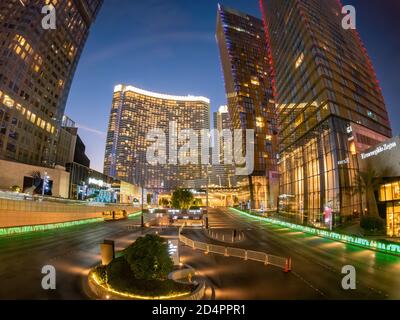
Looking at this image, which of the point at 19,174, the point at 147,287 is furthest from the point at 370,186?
the point at 19,174

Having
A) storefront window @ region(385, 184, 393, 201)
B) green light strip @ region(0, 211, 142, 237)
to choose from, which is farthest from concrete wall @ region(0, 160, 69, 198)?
storefront window @ region(385, 184, 393, 201)

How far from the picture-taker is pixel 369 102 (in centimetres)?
6269

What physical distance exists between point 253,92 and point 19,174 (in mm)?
99877

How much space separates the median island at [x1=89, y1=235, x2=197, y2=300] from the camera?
37.6 ft

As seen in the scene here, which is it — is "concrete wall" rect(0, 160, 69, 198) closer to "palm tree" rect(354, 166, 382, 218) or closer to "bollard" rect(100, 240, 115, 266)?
"bollard" rect(100, 240, 115, 266)

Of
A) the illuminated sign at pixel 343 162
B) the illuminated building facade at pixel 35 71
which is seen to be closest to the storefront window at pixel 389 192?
the illuminated sign at pixel 343 162

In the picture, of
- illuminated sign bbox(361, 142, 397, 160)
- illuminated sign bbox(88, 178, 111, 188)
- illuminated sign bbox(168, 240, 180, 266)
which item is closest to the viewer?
illuminated sign bbox(168, 240, 180, 266)

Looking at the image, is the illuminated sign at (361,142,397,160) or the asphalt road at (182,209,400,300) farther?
the illuminated sign at (361,142,397,160)

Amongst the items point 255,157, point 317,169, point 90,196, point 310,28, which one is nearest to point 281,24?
point 310,28

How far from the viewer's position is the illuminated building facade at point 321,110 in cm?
5056

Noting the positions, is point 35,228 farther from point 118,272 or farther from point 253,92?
point 253,92

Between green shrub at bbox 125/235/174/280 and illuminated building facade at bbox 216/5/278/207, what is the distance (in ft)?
340

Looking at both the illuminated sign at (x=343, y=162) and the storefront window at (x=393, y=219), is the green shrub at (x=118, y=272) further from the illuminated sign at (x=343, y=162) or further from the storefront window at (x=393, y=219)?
the illuminated sign at (x=343, y=162)
